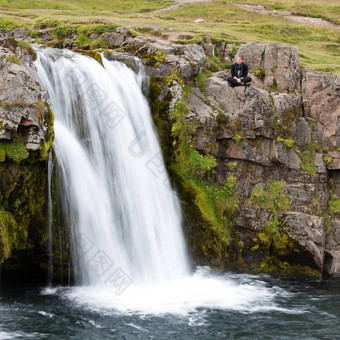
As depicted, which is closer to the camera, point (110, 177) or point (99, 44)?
point (110, 177)

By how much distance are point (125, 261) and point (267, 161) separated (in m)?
6.48

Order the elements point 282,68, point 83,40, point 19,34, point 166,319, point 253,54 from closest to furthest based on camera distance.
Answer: point 166,319 < point 282,68 < point 253,54 < point 83,40 < point 19,34

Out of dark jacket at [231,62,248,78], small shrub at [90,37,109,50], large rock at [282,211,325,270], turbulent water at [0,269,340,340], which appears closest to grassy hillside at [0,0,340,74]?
small shrub at [90,37,109,50]

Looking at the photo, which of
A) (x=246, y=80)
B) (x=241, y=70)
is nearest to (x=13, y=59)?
(x=246, y=80)

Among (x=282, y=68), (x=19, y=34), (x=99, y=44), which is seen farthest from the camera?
(x=19, y=34)

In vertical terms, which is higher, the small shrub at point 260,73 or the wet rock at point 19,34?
the wet rock at point 19,34

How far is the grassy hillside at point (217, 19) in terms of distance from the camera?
23.4 metres

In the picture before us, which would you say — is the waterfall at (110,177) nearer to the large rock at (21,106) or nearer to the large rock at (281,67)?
the large rock at (21,106)

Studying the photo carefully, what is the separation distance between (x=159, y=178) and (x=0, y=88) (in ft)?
18.2

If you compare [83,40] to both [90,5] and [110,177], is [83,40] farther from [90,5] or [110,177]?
[90,5]

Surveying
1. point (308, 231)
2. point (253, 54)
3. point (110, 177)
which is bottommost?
point (308, 231)

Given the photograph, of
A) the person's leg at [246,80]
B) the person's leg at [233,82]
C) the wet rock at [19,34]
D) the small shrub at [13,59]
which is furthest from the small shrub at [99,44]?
the small shrub at [13,59]

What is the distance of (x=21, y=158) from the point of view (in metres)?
10.4

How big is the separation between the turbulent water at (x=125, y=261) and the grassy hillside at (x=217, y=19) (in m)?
9.34
